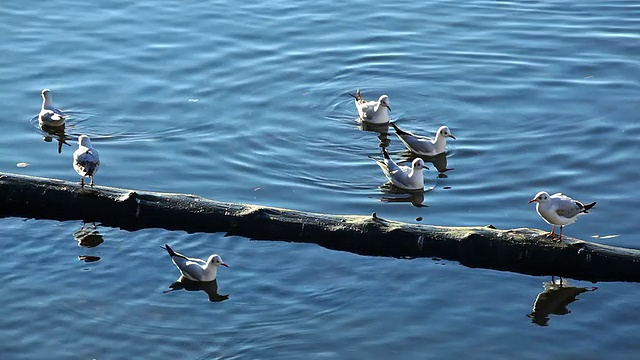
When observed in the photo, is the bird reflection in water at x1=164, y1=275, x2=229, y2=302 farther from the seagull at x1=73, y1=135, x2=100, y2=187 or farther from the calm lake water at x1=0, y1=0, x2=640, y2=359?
the seagull at x1=73, y1=135, x2=100, y2=187

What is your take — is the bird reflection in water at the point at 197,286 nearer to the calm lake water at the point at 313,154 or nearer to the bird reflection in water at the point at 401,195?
the calm lake water at the point at 313,154

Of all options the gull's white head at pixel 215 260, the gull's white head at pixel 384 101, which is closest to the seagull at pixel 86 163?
the gull's white head at pixel 215 260

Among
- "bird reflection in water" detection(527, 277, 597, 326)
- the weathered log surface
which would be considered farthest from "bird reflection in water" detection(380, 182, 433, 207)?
"bird reflection in water" detection(527, 277, 597, 326)

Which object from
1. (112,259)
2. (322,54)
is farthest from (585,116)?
(112,259)

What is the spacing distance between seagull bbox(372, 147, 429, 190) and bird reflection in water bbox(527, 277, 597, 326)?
3.54 meters

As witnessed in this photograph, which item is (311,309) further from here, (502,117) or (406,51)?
(406,51)

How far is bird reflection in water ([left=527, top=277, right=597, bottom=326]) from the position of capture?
12.1 meters

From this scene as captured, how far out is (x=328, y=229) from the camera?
12.6m

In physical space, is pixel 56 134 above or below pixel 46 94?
below

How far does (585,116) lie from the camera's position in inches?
699

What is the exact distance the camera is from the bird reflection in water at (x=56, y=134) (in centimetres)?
1734

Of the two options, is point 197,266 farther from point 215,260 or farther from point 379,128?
point 379,128

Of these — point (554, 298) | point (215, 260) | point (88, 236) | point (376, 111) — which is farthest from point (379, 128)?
point (554, 298)

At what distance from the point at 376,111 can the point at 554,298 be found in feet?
20.0
